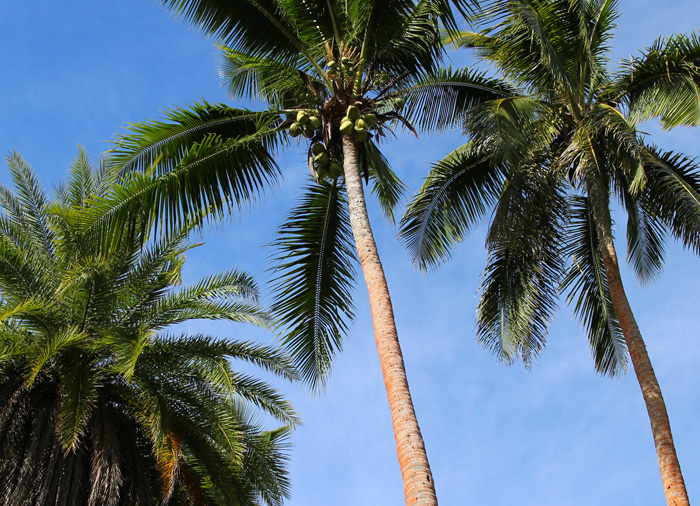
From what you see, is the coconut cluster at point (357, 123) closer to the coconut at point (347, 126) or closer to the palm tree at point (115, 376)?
the coconut at point (347, 126)

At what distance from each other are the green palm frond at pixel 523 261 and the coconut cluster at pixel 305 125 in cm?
436

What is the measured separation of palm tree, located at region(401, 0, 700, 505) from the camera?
11773mm

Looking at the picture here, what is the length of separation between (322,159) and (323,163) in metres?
0.07

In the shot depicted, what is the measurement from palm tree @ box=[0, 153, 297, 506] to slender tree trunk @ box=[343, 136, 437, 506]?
266cm

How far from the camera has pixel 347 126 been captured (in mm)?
9711

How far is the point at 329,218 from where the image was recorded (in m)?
11.6

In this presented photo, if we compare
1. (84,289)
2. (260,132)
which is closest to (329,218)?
(260,132)

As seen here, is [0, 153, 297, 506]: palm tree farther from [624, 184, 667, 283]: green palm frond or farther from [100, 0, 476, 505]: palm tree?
[624, 184, 667, 283]: green palm frond

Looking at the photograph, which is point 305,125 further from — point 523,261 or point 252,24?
point 523,261

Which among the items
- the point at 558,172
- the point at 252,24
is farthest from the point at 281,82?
the point at 558,172

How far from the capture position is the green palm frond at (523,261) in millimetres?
13109

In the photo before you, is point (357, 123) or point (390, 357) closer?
point (390, 357)

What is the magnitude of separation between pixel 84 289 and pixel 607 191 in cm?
847

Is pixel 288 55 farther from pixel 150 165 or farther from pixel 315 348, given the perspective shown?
pixel 315 348
